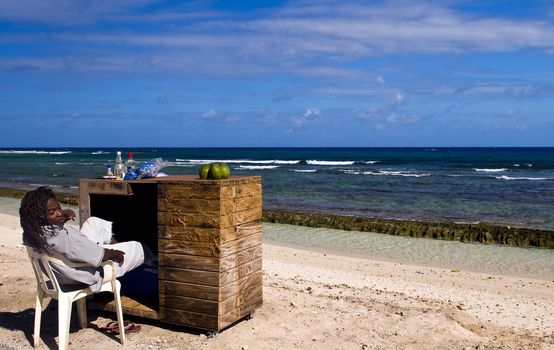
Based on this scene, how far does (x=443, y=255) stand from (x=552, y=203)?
12063 millimetres

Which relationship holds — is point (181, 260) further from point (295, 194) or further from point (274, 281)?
point (295, 194)

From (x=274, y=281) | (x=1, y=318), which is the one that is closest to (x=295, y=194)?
(x=274, y=281)

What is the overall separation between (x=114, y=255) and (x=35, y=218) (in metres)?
0.71

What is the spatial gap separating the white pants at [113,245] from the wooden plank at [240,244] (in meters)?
0.85

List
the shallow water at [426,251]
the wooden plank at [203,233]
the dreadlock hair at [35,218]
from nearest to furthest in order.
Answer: the dreadlock hair at [35,218], the wooden plank at [203,233], the shallow water at [426,251]

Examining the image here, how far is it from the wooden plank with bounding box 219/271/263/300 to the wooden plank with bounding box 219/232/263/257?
293mm

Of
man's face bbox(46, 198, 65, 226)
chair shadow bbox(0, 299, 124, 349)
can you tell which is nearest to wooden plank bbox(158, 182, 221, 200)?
man's face bbox(46, 198, 65, 226)

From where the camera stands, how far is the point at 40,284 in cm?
458

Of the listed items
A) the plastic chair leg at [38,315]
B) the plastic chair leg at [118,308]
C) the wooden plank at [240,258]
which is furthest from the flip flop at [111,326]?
the wooden plank at [240,258]

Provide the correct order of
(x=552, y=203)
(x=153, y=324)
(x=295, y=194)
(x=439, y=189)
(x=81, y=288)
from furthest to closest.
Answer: (x=439, y=189), (x=295, y=194), (x=552, y=203), (x=153, y=324), (x=81, y=288)

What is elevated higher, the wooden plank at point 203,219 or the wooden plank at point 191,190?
the wooden plank at point 191,190

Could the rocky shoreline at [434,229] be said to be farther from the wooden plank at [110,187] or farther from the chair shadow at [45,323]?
the wooden plank at [110,187]

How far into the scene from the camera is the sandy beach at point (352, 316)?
16.4 feet

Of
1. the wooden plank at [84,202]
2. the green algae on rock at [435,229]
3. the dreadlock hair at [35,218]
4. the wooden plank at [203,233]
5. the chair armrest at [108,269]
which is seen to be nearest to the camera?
the dreadlock hair at [35,218]
